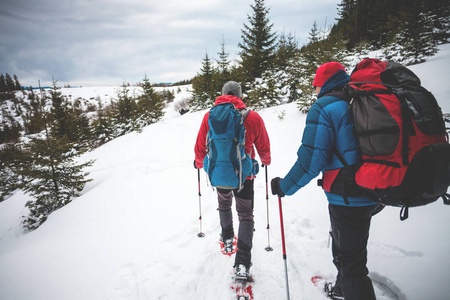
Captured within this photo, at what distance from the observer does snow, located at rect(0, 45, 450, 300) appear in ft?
7.75

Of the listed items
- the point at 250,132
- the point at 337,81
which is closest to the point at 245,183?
the point at 250,132

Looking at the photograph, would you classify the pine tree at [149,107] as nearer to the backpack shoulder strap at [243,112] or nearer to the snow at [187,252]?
the snow at [187,252]

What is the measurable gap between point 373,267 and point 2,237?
11.4 m

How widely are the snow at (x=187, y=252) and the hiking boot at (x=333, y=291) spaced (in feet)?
0.52

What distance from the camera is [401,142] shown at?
3.99ft

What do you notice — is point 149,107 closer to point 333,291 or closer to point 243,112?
point 243,112

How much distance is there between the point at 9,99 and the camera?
59.3 metres

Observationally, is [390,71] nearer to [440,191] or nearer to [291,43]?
[440,191]

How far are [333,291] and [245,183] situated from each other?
5.49 feet

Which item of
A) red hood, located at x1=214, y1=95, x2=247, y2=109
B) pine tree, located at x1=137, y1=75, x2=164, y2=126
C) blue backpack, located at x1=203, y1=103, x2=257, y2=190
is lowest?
blue backpack, located at x1=203, y1=103, x2=257, y2=190

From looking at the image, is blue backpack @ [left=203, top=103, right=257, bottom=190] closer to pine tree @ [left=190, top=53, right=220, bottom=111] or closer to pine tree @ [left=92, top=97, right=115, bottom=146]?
pine tree @ [left=190, top=53, right=220, bottom=111]

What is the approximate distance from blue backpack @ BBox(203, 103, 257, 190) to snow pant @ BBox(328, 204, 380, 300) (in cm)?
114

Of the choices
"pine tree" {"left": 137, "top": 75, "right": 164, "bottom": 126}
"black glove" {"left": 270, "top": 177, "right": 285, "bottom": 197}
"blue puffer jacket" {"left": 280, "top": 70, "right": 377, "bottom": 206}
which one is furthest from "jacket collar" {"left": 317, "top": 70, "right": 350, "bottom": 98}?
"pine tree" {"left": 137, "top": 75, "right": 164, "bottom": 126}

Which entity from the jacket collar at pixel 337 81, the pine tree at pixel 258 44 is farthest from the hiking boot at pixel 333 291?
the pine tree at pixel 258 44
